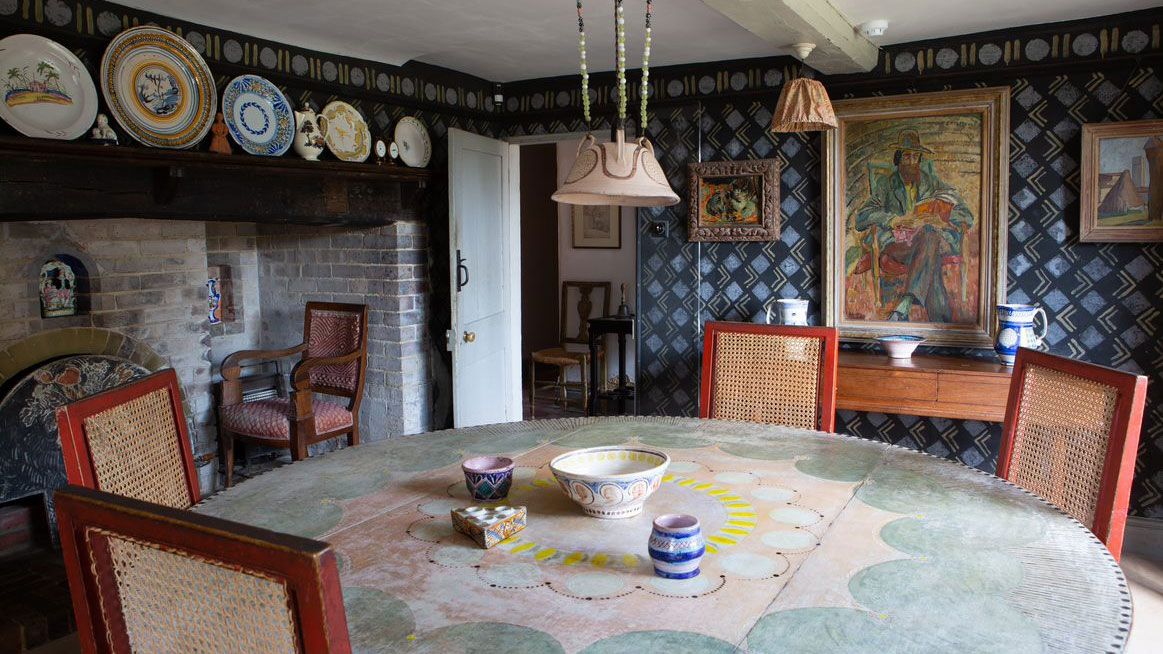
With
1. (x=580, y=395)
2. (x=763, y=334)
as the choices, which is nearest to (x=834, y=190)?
(x=763, y=334)

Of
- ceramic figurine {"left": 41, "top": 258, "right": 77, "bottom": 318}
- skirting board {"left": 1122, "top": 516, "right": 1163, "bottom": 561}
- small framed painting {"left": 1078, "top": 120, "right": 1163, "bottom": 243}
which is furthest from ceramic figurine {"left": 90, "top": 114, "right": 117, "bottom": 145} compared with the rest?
skirting board {"left": 1122, "top": 516, "right": 1163, "bottom": 561}

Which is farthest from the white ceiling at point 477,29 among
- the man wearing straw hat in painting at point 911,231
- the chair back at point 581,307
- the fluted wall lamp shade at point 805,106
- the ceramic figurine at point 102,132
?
the chair back at point 581,307

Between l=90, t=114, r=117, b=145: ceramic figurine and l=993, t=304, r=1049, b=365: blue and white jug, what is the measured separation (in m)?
3.80

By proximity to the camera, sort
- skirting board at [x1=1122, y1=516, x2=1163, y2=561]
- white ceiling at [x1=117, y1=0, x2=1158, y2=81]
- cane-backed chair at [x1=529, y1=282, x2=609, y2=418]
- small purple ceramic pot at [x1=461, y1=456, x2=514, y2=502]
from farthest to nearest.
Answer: cane-backed chair at [x1=529, y1=282, x2=609, y2=418] → skirting board at [x1=1122, y1=516, x2=1163, y2=561] → white ceiling at [x1=117, y1=0, x2=1158, y2=81] → small purple ceramic pot at [x1=461, y1=456, x2=514, y2=502]

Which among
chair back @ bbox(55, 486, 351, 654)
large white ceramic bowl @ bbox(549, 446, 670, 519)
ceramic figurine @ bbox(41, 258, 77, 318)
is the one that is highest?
ceramic figurine @ bbox(41, 258, 77, 318)

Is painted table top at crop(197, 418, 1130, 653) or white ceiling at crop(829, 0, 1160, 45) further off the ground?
white ceiling at crop(829, 0, 1160, 45)

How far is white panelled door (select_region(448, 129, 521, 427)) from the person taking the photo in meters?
4.67

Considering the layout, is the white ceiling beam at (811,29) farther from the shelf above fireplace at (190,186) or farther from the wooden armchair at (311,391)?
the wooden armchair at (311,391)

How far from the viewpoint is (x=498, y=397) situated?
5355 millimetres

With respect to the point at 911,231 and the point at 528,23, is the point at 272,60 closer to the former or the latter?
the point at 528,23

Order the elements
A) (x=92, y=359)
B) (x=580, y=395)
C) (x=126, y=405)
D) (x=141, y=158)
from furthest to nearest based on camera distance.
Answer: (x=580, y=395) < (x=92, y=359) < (x=141, y=158) < (x=126, y=405)

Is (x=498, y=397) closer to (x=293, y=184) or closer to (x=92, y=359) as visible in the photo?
(x=293, y=184)

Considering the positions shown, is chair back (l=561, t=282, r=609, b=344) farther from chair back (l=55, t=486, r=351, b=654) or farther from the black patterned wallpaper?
chair back (l=55, t=486, r=351, b=654)

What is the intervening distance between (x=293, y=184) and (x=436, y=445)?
206cm
